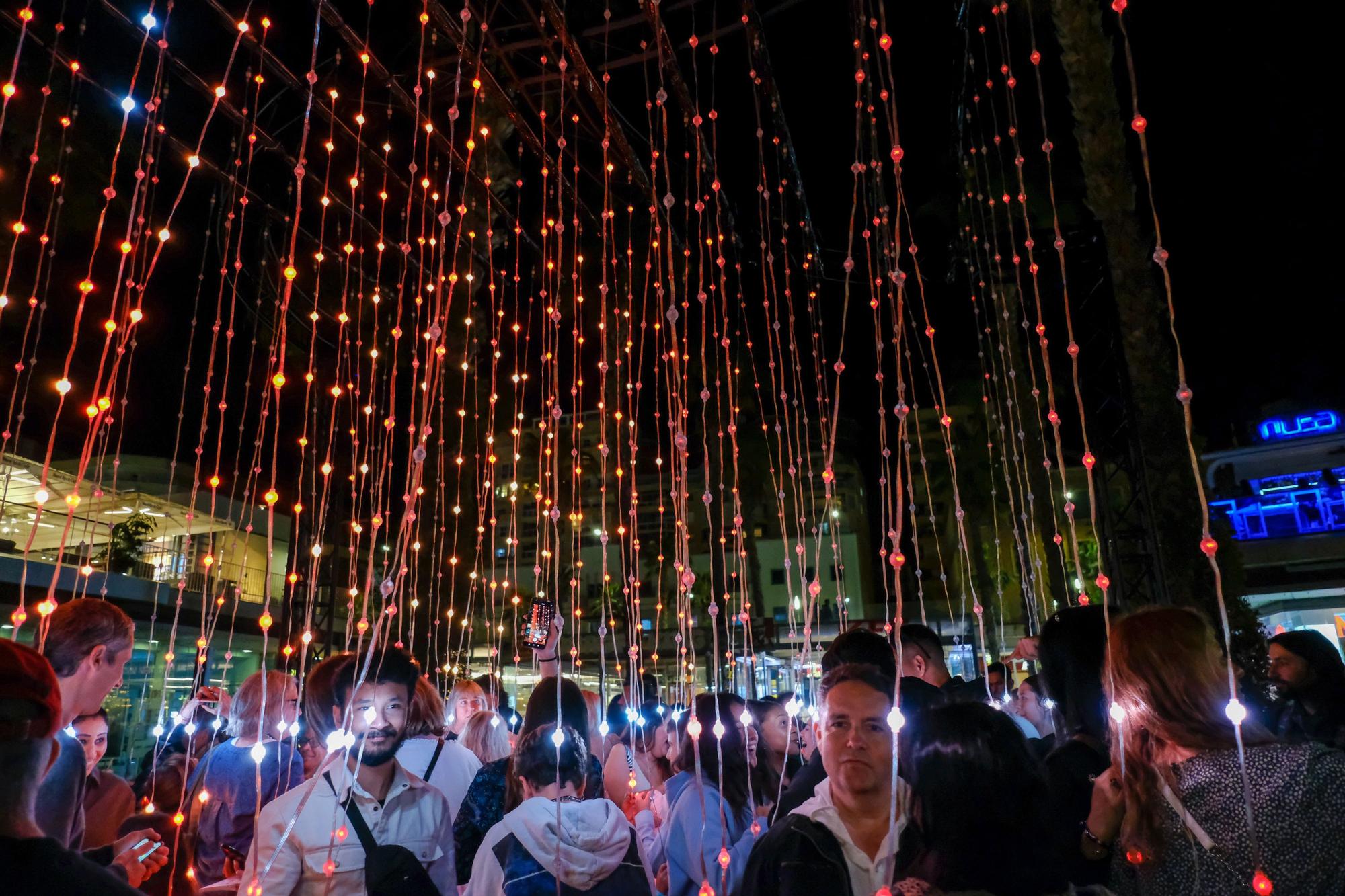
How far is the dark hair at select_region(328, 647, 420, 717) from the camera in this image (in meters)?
2.11

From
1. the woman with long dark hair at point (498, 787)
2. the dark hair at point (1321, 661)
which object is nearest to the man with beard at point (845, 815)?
the woman with long dark hair at point (498, 787)

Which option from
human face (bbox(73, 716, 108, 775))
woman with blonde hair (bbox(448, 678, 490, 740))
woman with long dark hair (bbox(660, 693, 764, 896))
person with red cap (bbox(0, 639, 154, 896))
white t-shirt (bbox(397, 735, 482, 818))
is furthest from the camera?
woman with blonde hair (bbox(448, 678, 490, 740))

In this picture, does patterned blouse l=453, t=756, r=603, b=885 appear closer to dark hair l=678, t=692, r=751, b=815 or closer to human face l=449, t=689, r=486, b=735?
dark hair l=678, t=692, r=751, b=815

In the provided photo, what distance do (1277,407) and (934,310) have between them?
40.4ft

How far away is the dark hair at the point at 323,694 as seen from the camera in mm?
2102

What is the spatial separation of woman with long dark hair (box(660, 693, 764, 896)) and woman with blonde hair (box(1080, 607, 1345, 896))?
3.48 feet

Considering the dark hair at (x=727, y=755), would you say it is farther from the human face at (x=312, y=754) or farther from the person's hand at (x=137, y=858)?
the person's hand at (x=137, y=858)

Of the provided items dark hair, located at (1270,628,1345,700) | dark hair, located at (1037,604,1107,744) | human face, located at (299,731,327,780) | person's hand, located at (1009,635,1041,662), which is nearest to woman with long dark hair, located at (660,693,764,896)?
dark hair, located at (1037,604,1107,744)

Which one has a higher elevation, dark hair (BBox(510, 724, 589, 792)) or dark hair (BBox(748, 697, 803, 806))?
dark hair (BBox(510, 724, 589, 792))

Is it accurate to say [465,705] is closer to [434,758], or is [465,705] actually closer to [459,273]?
[434,758]

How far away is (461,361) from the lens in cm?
651

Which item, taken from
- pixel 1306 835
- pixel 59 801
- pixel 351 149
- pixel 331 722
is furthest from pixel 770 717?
pixel 351 149

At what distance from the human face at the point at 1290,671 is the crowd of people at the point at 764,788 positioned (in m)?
0.01

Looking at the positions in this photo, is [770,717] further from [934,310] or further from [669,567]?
[669,567]
